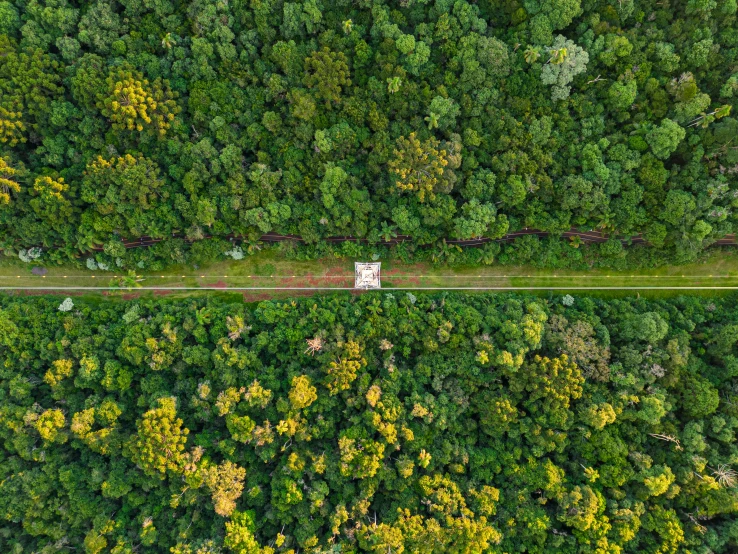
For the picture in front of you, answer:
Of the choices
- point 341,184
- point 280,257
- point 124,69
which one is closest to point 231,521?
point 280,257

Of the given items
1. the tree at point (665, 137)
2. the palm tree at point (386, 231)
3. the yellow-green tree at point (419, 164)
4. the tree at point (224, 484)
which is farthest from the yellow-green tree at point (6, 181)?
the tree at point (665, 137)

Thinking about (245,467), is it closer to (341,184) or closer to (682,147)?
(341,184)

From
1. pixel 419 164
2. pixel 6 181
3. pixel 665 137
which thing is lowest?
pixel 6 181

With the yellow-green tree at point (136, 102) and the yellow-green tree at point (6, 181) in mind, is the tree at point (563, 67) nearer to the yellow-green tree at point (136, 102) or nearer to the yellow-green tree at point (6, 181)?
the yellow-green tree at point (136, 102)

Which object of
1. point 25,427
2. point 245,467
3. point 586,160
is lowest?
point 245,467

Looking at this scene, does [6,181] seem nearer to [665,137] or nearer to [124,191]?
[124,191]

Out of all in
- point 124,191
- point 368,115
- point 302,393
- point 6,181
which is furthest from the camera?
point 368,115

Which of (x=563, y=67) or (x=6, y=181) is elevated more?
(x=563, y=67)

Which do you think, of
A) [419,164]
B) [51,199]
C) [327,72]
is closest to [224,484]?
[51,199]
